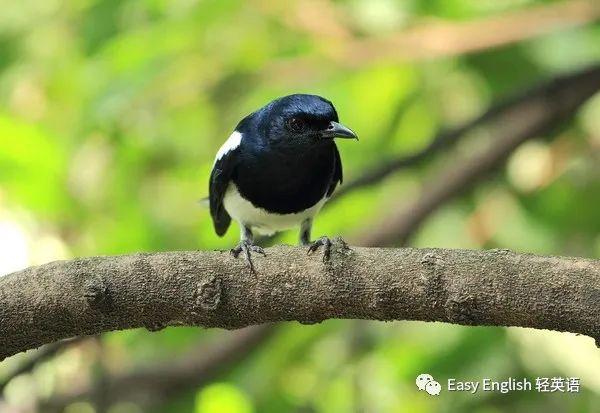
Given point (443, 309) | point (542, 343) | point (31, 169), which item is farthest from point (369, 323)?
point (443, 309)

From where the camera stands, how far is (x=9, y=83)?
16.8ft

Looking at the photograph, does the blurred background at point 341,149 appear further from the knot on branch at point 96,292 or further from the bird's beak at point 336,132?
the knot on branch at point 96,292

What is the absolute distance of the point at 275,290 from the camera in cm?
227

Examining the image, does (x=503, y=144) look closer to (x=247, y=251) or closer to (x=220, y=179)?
(x=220, y=179)

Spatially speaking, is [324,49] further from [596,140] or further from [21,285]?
[21,285]

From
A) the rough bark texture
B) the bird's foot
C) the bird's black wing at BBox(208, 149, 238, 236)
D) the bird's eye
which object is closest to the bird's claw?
the rough bark texture

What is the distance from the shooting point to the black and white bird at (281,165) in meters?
3.50

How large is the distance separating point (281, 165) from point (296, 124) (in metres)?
0.19

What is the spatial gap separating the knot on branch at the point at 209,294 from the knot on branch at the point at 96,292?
23cm

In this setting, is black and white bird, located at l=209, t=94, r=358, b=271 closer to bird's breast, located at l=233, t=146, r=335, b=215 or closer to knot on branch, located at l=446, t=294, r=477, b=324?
bird's breast, located at l=233, t=146, r=335, b=215

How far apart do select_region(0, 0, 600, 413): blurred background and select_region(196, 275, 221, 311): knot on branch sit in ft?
5.36

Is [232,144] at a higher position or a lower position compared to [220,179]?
higher

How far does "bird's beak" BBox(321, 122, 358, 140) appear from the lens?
3.33 meters

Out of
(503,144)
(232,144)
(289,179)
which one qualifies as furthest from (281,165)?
(503,144)
